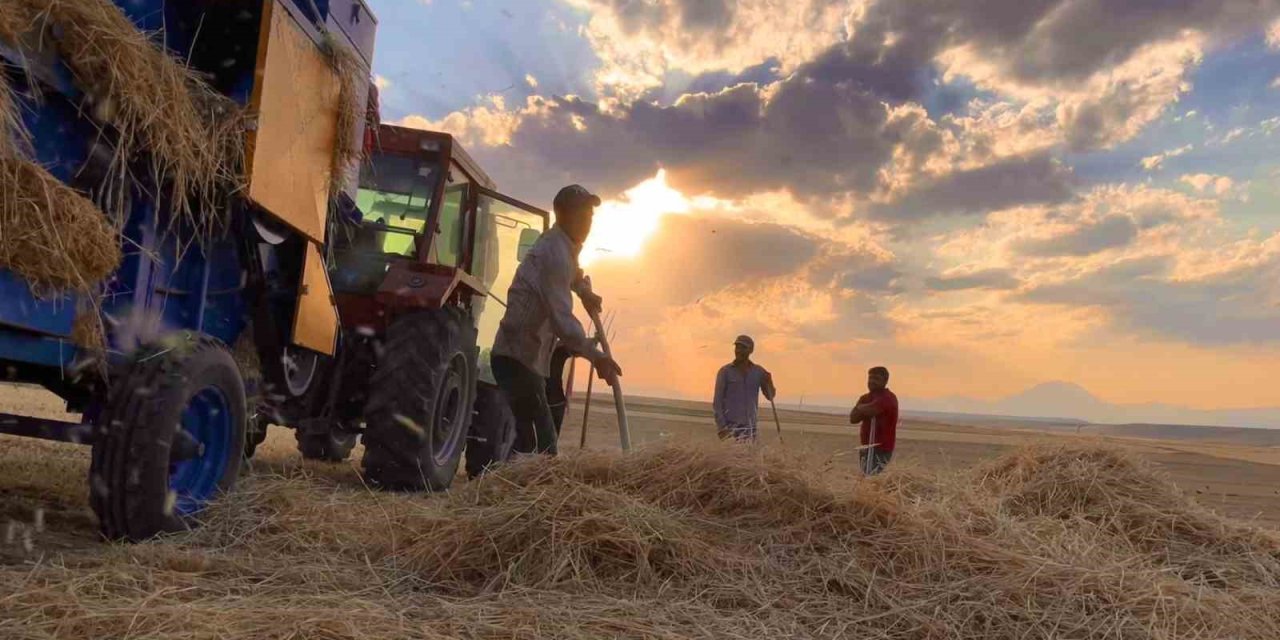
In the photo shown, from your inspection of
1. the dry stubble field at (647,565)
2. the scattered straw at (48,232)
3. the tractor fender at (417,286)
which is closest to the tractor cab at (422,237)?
the tractor fender at (417,286)

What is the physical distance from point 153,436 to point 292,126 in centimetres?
145

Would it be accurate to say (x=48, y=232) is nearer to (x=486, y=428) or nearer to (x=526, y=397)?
(x=526, y=397)

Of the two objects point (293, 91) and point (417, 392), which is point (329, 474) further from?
point (293, 91)

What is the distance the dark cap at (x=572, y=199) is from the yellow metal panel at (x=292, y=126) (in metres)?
1.14

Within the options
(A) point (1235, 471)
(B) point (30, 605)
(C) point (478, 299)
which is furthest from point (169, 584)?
(A) point (1235, 471)

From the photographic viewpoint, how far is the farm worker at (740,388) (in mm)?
7578

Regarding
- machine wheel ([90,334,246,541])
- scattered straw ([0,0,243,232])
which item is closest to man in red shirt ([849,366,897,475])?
machine wheel ([90,334,246,541])

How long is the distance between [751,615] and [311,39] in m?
3.16

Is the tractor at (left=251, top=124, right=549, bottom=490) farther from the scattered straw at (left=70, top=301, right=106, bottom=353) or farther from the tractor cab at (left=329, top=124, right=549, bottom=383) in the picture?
the scattered straw at (left=70, top=301, right=106, bottom=353)

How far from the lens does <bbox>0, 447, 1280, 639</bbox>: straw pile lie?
2.67 m

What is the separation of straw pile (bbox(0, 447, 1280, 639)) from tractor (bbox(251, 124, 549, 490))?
1084 mm

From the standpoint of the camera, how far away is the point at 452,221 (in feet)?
21.7

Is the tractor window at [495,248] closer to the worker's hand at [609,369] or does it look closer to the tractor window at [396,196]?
the tractor window at [396,196]

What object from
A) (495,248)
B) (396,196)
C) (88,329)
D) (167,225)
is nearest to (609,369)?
(167,225)
